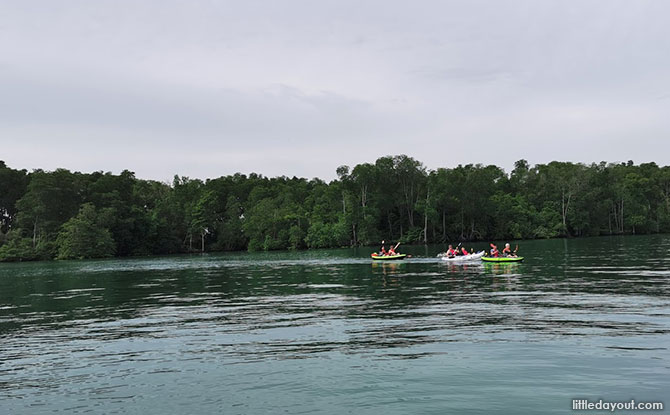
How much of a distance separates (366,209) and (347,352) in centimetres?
11062

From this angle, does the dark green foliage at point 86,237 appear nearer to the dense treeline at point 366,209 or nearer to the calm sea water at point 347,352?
the dense treeline at point 366,209

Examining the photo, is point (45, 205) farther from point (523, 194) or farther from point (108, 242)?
point (523, 194)

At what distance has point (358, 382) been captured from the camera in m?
11.7

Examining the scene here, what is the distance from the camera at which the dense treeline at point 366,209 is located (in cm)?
Result: 11750

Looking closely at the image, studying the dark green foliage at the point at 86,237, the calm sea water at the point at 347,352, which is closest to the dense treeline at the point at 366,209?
the dark green foliage at the point at 86,237

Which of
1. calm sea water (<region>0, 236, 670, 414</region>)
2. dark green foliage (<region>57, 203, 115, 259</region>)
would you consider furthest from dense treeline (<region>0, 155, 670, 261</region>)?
calm sea water (<region>0, 236, 670, 414</region>)

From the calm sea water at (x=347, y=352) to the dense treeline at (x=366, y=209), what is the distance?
9500 cm

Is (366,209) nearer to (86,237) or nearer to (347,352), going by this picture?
(86,237)

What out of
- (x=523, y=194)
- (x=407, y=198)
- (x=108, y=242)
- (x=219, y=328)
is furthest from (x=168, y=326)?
(x=523, y=194)

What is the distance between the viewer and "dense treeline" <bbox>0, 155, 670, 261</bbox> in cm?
11750

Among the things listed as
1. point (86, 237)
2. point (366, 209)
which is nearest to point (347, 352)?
point (86, 237)

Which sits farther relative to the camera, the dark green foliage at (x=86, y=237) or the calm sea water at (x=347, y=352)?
the dark green foliage at (x=86, y=237)

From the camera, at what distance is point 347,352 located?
47.2 feet

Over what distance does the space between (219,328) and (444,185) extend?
113803 mm
